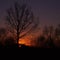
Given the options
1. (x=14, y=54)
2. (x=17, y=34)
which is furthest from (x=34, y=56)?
(x=17, y=34)

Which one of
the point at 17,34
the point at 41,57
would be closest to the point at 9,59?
the point at 41,57

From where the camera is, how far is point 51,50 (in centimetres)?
958

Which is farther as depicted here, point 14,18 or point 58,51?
point 14,18

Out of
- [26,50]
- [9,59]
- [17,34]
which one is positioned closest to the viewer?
[9,59]

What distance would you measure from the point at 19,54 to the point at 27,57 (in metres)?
0.46

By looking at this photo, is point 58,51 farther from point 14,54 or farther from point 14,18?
point 14,18

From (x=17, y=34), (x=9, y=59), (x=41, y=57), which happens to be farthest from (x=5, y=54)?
(x=17, y=34)

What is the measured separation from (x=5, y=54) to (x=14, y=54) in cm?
47

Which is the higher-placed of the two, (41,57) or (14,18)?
(14,18)

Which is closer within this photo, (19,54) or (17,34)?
(19,54)

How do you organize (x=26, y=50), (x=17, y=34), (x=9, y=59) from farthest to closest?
(x=17, y=34), (x=26, y=50), (x=9, y=59)

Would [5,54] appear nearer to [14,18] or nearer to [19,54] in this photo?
[19,54]

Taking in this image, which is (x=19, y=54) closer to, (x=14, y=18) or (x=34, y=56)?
(x=34, y=56)

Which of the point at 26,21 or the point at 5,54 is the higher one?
the point at 26,21
